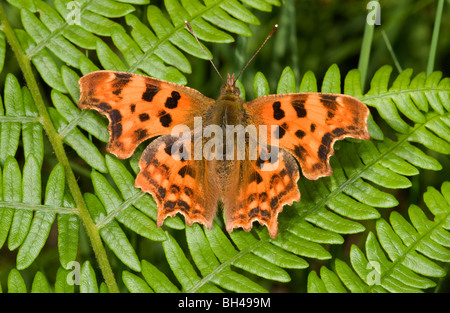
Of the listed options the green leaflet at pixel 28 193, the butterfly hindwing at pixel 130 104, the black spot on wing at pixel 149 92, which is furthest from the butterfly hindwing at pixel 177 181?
the green leaflet at pixel 28 193

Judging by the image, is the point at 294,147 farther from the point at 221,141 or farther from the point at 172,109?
the point at 172,109

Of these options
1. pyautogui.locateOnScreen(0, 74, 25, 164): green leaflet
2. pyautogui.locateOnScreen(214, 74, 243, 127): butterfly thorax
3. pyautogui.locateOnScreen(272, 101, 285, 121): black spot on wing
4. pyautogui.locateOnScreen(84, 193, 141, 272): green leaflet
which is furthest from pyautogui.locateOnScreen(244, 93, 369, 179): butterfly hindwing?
pyautogui.locateOnScreen(0, 74, 25, 164): green leaflet

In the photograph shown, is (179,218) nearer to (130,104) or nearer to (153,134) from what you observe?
(153,134)

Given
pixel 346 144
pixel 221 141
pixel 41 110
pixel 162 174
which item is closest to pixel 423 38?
pixel 346 144

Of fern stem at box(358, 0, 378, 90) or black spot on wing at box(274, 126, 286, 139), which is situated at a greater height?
fern stem at box(358, 0, 378, 90)

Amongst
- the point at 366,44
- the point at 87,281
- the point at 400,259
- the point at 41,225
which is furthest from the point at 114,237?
the point at 366,44

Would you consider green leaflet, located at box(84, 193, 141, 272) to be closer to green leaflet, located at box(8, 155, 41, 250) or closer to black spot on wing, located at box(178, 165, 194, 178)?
green leaflet, located at box(8, 155, 41, 250)

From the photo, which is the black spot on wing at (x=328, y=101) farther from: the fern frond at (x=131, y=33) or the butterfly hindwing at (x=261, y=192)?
the fern frond at (x=131, y=33)
